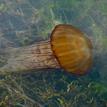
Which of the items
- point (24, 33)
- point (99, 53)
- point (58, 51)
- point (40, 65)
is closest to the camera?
point (58, 51)

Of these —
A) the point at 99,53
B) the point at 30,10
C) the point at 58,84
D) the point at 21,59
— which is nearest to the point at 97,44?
the point at 99,53

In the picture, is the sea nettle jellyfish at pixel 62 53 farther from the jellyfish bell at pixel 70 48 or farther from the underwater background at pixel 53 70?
the underwater background at pixel 53 70

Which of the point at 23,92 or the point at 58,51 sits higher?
the point at 58,51

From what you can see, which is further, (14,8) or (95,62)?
(14,8)

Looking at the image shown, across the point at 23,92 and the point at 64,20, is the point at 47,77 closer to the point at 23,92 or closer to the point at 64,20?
the point at 23,92

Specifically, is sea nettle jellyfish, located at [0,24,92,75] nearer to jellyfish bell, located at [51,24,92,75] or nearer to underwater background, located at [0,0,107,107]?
jellyfish bell, located at [51,24,92,75]

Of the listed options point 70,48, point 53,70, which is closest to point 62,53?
point 70,48

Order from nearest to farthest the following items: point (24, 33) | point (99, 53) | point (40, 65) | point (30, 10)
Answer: point (40, 65) → point (99, 53) → point (24, 33) → point (30, 10)

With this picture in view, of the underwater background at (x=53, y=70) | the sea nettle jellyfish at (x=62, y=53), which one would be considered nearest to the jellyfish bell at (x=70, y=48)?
the sea nettle jellyfish at (x=62, y=53)

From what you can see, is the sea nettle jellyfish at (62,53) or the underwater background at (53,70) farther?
the underwater background at (53,70)

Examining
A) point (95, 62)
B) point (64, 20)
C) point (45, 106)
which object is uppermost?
point (64, 20)
